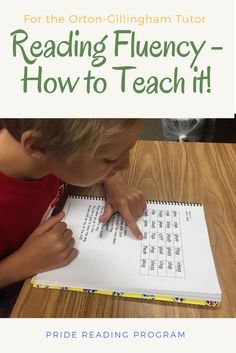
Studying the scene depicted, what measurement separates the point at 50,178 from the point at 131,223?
19 centimetres

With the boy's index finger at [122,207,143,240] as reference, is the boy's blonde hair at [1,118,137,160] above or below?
above

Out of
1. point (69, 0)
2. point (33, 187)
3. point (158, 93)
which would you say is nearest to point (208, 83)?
Answer: point (158, 93)

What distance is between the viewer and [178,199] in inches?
27.9

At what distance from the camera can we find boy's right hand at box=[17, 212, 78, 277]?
1.76 ft

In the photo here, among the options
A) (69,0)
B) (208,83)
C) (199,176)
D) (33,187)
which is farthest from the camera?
(199,176)

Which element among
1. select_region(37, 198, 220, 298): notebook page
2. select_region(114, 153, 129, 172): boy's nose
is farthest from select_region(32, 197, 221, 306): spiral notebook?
select_region(114, 153, 129, 172): boy's nose

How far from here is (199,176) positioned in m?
0.78

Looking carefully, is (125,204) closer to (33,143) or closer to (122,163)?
(122,163)

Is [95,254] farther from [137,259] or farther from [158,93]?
[158,93]

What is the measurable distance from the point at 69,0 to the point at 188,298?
41cm

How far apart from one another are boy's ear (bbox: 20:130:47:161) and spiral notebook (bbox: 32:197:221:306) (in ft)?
0.47

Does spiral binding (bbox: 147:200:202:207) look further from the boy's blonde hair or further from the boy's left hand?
the boy's blonde hair

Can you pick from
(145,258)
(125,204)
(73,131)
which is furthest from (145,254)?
(73,131)

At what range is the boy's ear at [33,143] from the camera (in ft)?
1.60
